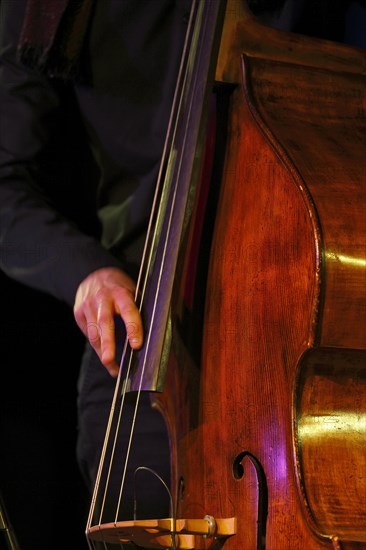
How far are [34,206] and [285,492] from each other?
65 cm

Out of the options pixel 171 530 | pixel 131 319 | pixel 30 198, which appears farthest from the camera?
pixel 30 198

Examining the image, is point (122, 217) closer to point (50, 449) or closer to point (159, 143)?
point (159, 143)

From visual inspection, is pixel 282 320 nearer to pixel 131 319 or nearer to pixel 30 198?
pixel 131 319

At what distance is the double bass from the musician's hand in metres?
0.02

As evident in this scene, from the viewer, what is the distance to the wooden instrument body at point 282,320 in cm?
62

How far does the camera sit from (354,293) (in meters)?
0.64

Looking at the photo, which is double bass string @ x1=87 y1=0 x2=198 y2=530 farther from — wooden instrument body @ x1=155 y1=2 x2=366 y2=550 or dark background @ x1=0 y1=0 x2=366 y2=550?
dark background @ x1=0 y1=0 x2=366 y2=550

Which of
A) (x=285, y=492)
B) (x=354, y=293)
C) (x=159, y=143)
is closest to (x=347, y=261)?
(x=354, y=293)

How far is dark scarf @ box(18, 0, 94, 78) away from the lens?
1179 millimetres

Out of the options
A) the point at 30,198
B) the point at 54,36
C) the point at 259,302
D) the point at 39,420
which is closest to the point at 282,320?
the point at 259,302

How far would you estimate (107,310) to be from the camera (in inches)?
32.7

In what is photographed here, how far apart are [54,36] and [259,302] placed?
688mm

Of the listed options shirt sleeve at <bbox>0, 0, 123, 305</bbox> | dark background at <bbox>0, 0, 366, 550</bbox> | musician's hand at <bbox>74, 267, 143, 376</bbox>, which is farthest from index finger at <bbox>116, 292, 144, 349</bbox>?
dark background at <bbox>0, 0, 366, 550</bbox>

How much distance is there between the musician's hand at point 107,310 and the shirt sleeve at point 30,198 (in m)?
0.07
